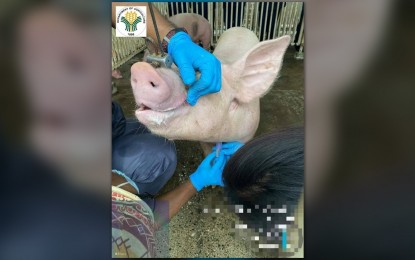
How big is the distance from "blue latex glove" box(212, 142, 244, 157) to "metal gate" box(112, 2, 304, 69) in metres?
0.35

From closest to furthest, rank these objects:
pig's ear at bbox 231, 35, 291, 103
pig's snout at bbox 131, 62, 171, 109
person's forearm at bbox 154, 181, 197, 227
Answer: pig's snout at bbox 131, 62, 171, 109
pig's ear at bbox 231, 35, 291, 103
person's forearm at bbox 154, 181, 197, 227

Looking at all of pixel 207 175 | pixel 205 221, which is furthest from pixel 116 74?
pixel 205 221

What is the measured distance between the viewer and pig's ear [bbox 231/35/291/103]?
1.35 m

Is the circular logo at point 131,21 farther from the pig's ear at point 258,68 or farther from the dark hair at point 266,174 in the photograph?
the dark hair at point 266,174

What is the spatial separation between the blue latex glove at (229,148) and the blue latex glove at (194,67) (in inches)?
9.6

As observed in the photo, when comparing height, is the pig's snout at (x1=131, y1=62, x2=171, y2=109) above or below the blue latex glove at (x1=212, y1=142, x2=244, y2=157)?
above

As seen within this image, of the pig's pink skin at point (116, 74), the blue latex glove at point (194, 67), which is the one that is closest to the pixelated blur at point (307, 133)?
the pig's pink skin at point (116, 74)

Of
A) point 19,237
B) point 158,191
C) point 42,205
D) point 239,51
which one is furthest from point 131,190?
point 239,51

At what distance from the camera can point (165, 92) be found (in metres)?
1.19

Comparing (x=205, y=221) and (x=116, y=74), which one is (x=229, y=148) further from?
(x=116, y=74)

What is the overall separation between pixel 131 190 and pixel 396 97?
0.90 m

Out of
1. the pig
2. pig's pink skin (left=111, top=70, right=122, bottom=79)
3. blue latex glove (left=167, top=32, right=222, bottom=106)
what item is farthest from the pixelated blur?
blue latex glove (left=167, top=32, right=222, bottom=106)

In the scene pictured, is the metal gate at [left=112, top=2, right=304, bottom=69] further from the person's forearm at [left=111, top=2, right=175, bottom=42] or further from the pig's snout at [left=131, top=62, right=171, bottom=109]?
the pig's snout at [left=131, top=62, right=171, bottom=109]

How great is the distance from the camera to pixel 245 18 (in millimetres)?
1436
